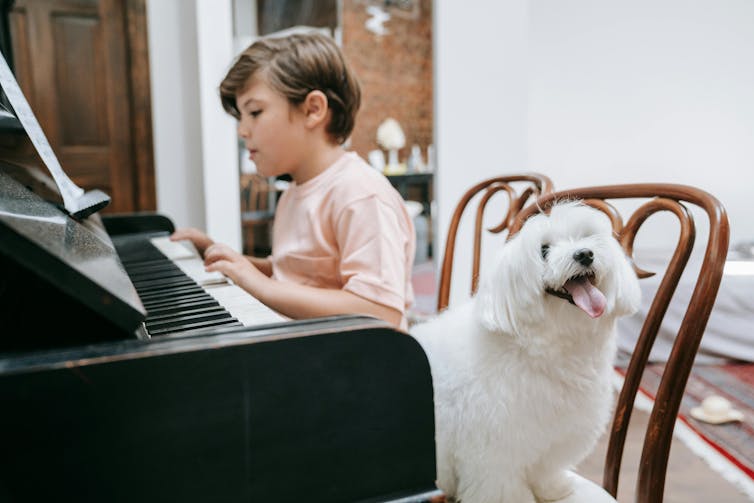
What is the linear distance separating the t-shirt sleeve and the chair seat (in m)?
0.42

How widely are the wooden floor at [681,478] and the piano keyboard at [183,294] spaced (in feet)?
4.38

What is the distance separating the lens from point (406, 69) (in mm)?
5086

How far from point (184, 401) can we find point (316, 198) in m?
0.83

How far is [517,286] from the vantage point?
33.3 inches

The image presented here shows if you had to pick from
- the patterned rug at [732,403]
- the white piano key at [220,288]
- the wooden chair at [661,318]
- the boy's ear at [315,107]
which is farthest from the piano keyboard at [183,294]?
the patterned rug at [732,403]

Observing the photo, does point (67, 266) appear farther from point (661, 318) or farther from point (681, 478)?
point (681, 478)

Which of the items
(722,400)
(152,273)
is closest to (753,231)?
(722,400)

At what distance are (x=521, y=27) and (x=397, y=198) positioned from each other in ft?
5.42

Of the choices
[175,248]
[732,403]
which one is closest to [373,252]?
[175,248]

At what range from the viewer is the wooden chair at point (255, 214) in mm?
3273

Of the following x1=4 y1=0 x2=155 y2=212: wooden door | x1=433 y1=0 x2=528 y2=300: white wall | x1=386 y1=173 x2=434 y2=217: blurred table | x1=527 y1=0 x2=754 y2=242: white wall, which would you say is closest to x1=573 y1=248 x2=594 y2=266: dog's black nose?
x1=433 y1=0 x2=528 y2=300: white wall

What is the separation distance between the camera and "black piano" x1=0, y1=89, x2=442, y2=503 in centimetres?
43

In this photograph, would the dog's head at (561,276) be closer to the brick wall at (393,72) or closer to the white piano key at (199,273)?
the white piano key at (199,273)

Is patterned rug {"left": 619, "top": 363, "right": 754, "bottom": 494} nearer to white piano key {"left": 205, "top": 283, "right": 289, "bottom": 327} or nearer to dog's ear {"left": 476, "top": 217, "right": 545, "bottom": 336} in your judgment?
dog's ear {"left": 476, "top": 217, "right": 545, "bottom": 336}
